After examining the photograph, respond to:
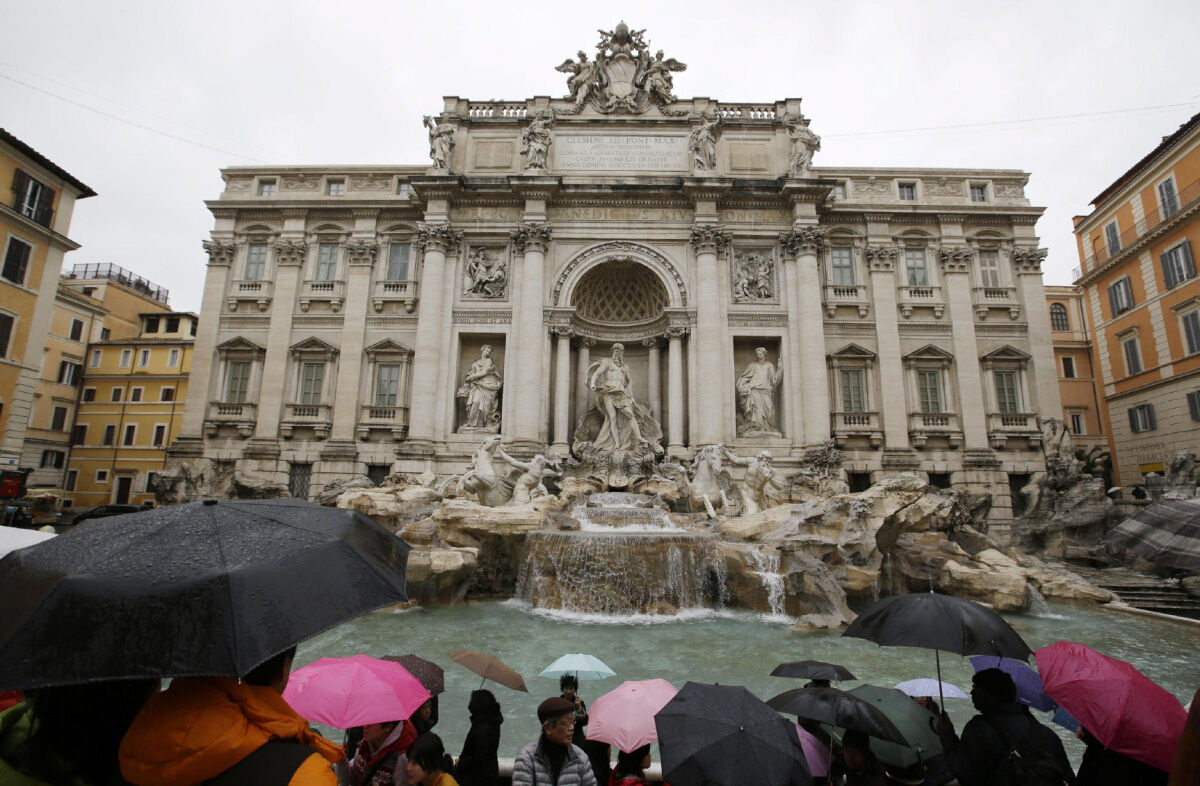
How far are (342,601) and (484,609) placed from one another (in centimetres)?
984

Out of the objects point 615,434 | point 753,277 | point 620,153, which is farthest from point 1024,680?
point 620,153

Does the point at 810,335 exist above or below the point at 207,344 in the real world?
above

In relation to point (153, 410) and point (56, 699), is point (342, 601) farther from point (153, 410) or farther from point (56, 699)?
point (153, 410)

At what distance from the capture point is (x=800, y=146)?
70.4ft

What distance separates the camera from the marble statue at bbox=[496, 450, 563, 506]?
1612cm

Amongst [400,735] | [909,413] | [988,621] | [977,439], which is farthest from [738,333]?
[400,735]

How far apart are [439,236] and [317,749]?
20.8 m

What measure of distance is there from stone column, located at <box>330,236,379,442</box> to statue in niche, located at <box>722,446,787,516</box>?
1361 centimetres

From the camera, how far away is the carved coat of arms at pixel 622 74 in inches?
Result: 881

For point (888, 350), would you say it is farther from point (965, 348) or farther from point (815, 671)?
point (815, 671)

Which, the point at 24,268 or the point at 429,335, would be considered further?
Result: the point at 429,335

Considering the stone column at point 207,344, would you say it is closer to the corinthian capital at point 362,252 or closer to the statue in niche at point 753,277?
the corinthian capital at point 362,252

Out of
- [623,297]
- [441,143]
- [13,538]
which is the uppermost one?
[441,143]

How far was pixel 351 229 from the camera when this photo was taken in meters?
22.7
